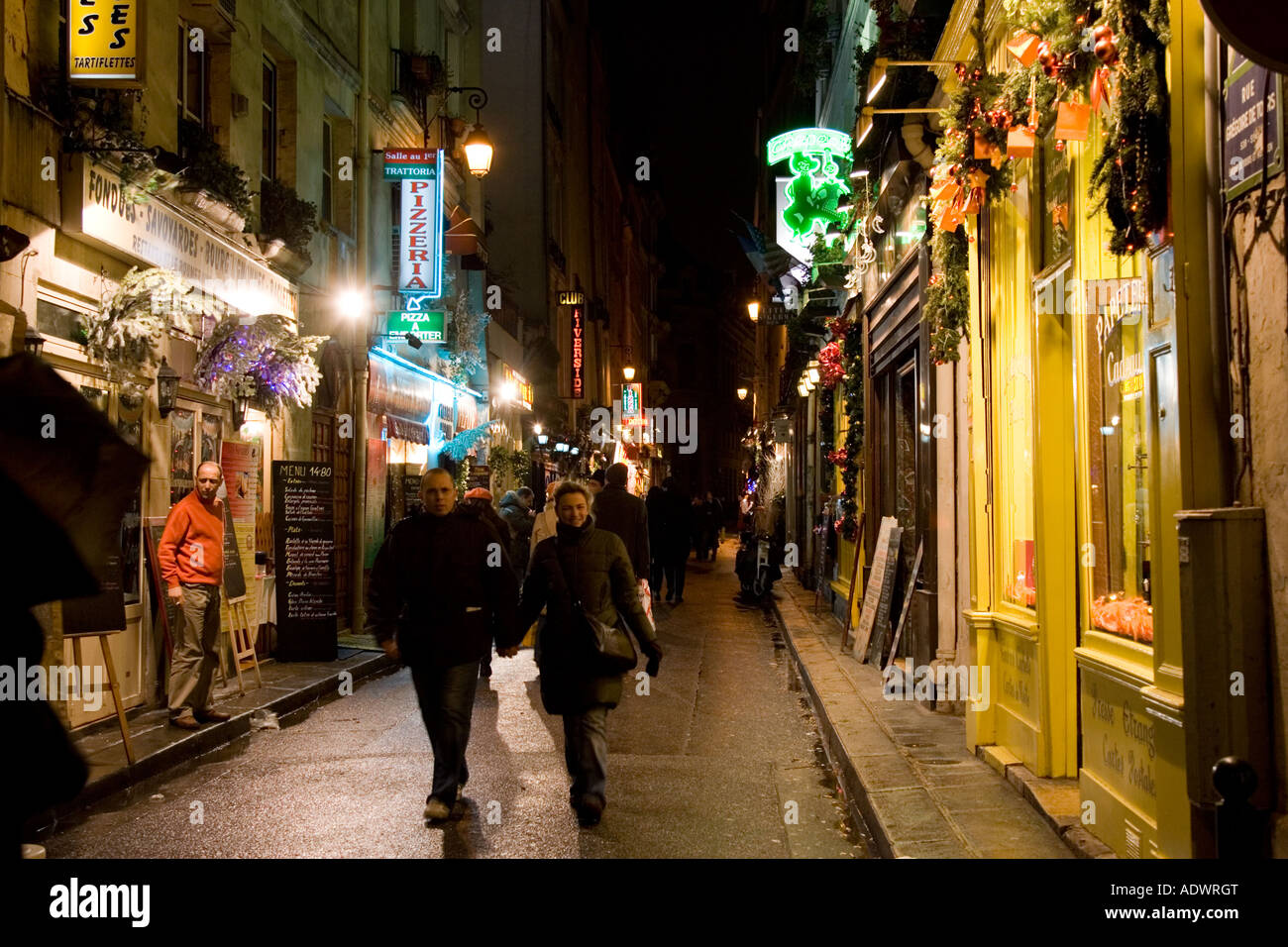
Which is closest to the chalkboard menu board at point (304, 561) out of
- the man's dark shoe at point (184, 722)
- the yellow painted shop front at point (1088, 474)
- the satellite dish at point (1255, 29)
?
the man's dark shoe at point (184, 722)

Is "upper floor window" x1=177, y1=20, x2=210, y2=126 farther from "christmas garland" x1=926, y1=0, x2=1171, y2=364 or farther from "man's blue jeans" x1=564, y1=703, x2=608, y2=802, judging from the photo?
"man's blue jeans" x1=564, y1=703, x2=608, y2=802

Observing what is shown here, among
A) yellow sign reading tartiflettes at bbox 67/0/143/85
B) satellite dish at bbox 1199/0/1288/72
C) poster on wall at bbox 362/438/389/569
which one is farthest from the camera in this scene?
poster on wall at bbox 362/438/389/569

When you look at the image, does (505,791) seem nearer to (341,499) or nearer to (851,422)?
(341,499)

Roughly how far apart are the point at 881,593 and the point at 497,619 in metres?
6.37

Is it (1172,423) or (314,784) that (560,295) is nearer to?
(314,784)

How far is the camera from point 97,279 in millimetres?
9617

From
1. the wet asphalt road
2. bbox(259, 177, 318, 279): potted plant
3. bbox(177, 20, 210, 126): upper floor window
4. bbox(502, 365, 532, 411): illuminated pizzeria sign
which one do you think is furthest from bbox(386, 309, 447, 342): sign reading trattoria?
bbox(502, 365, 532, 411): illuminated pizzeria sign

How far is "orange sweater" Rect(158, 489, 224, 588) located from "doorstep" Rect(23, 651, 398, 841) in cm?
120

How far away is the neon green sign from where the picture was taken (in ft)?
58.9

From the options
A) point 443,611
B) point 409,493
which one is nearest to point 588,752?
point 443,611

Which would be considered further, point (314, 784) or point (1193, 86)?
point (314, 784)
